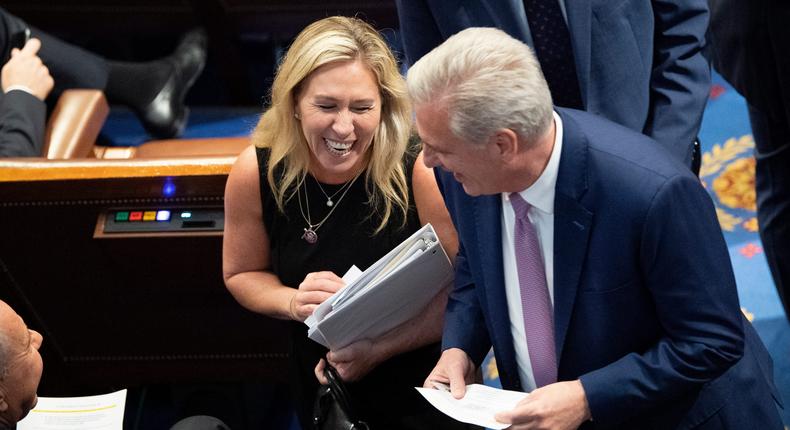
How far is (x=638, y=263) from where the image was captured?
5.32 ft

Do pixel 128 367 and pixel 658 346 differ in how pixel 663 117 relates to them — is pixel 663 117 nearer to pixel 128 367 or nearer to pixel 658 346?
pixel 658 346

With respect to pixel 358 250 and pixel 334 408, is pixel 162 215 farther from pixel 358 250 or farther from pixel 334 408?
pixel 334 408

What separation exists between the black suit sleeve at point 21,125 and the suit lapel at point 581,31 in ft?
6.37

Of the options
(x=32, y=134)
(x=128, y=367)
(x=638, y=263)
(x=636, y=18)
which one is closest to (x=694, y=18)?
(x=636, y=18)

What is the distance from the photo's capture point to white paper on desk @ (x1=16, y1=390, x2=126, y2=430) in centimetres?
211

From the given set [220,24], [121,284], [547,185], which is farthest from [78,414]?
[220,24]

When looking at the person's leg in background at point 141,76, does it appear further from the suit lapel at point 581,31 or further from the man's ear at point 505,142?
the man's ear at point 505,142

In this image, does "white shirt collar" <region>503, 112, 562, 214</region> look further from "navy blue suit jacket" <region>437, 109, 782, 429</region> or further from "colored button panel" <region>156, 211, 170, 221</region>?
"colored button panel" <region>156, 211, 170, 221</region>

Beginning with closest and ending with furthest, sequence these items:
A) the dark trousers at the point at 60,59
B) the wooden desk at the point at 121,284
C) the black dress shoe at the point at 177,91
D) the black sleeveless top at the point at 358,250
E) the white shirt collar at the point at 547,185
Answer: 1. the white shirt collar at the point at 547,185
2. the black sleeveless top at the point at 358,250
3. the wooden desk at the point at 121,284
4. the dark trousers at the point at 60,59
5. the black dress shoe at the point at 177,91

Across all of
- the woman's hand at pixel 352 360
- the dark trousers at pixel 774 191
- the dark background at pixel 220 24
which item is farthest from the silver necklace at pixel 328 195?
the dark background at pixel 220 24

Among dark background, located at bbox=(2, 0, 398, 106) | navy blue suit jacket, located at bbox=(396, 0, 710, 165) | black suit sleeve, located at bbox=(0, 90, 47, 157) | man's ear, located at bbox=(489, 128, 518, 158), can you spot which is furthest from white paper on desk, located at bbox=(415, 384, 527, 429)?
dark background, located at bbox=(2, 0, 398, 106)

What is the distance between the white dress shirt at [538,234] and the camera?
164cm

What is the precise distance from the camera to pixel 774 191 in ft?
9.01

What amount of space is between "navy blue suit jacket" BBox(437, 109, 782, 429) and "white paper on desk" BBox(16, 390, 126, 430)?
0.86m
